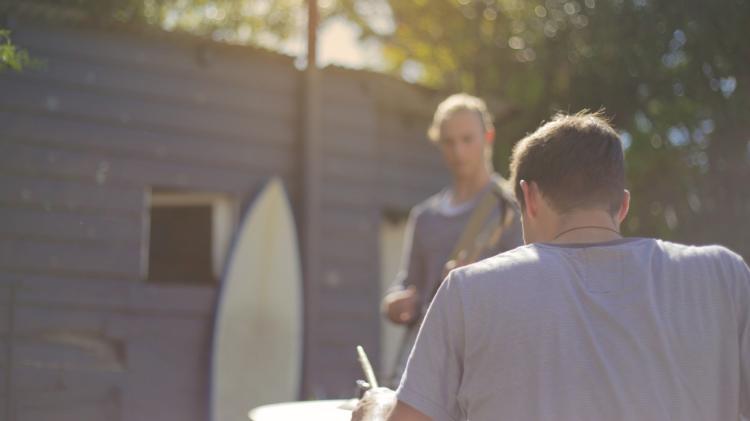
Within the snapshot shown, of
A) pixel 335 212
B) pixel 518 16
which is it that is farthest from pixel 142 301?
pixel 518 16

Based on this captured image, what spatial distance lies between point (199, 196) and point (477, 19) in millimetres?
6425

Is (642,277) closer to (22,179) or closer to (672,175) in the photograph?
(22,179)

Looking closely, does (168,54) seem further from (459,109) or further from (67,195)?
(459,109)

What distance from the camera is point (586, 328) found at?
5.85ft

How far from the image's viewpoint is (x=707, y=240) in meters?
10.0

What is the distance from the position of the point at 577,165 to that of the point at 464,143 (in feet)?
6.92

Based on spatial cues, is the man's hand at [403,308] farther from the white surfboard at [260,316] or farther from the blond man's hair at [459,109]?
the white surfboard at [260,316]

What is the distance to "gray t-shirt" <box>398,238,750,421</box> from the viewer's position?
5.82 feet

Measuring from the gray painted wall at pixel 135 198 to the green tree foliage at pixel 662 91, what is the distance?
3.21 meters

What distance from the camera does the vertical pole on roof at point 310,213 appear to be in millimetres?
6703

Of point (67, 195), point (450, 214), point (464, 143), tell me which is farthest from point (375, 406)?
point (67, 195)

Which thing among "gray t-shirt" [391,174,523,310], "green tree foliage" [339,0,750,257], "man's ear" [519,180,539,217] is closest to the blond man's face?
"gray t-shirt" [391,174,523,310]

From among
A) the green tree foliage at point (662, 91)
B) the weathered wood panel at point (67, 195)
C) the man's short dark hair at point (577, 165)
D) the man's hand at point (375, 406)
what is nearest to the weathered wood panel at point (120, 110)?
the weathered wood panel at point (67, 195)

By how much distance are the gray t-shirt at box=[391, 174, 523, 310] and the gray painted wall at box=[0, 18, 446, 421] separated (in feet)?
7.16
